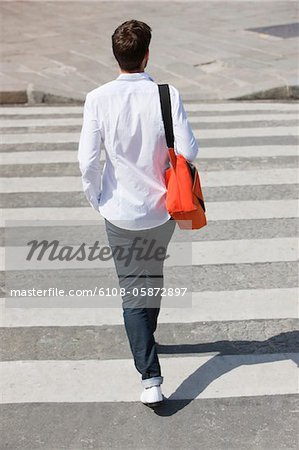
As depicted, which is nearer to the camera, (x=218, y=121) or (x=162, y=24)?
(x=218, y=121)

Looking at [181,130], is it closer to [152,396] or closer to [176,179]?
[176,179]

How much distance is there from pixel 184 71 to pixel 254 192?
5.54 meters

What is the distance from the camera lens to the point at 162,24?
17359mm

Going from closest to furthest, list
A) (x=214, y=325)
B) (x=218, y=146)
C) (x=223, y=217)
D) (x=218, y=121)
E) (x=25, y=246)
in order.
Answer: (x=214, y=325) → (x=25, y=246) → (x=223, y=217) → (x=218, y=146) → (x=218, y=121)

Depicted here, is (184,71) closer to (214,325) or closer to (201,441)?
(214,325)

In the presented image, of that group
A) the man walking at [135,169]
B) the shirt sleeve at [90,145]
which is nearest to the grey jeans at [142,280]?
the man walking at [135,169]

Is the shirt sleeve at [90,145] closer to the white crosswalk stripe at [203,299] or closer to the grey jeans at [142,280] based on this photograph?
the grey jeans at [142,280]

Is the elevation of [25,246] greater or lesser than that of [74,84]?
greater

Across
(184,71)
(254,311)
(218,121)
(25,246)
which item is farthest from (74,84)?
(254,311)

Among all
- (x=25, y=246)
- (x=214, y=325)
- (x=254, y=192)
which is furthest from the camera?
(x=254, y=192)


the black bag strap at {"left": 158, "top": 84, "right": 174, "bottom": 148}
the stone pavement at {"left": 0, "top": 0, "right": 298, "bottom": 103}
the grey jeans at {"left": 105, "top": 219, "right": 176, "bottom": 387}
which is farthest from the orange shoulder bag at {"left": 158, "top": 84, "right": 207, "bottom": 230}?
the stone pavement at {"left": 0, "top": 0, "right": 298, "bottom": 103}

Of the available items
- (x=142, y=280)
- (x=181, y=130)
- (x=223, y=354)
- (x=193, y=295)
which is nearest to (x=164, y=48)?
(x=193, y=295)

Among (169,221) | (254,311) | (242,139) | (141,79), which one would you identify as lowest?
(242,139)

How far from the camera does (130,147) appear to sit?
4582 millimetres
